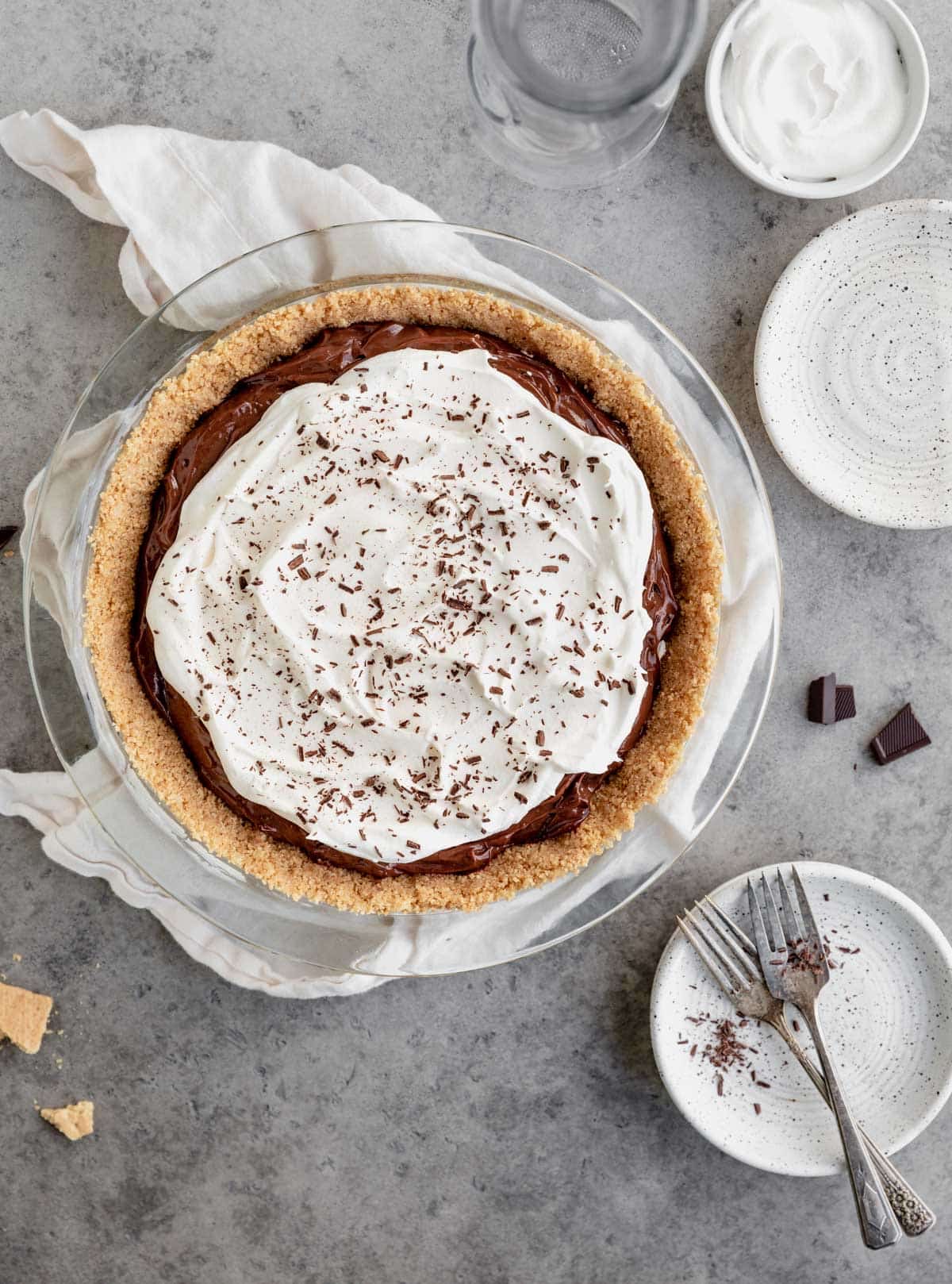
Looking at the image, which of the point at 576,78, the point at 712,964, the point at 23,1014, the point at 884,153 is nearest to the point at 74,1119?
the point at 23,1014

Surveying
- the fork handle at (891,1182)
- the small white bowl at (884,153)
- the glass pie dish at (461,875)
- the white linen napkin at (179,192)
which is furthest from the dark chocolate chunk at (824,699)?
the white linen napkin at (179,192)

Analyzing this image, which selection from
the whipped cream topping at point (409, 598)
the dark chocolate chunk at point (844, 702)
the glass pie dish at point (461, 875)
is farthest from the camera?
the dark chocolate chunk at point (844, 702)

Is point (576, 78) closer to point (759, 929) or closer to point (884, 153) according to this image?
point (884, 153)

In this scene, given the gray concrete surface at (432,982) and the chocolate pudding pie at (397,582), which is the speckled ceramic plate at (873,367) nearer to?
the gray concrete surface at (432,982)

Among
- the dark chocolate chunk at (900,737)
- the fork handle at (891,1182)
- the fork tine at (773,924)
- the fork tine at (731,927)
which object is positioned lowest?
the fork handle at (891,1182)

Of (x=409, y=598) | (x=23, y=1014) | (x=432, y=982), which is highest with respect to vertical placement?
(x=409, y=598)

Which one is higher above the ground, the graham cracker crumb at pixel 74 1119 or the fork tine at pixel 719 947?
the fork tine at pixel 719 947

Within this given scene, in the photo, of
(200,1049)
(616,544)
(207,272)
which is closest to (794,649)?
(616,544)

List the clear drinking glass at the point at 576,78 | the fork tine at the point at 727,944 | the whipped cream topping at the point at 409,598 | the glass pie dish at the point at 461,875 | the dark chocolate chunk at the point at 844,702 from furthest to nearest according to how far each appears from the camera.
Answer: the dark chocolate chunk at the point at 844,702
the fork tine at the point at 727,944
the clear drinking glass at the point at 576,78
the glass pie dish at the point at 461,875
the whipped cream topping at the point at 409,598
